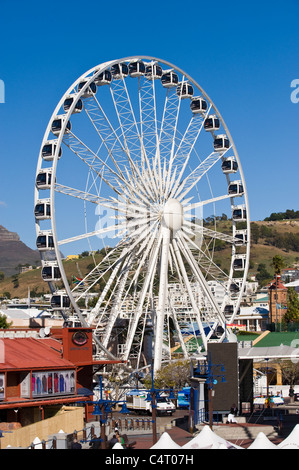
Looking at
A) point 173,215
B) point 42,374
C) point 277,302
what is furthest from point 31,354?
point 277,302

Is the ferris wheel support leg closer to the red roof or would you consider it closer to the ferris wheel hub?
the ferris wheel hub

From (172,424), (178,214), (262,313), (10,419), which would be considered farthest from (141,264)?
(262,313)

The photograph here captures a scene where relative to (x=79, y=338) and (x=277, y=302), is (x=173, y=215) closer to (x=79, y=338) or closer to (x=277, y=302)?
(x=79, y=338)

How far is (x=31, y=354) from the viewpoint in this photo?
47.7m

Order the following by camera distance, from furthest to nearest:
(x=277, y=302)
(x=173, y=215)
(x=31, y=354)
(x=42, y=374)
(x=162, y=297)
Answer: (x=277, y=302) < (x=173, y=215) < (x=162, y=297) < (x=31, y=354) < (x=42, y=374)

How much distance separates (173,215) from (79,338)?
12518 mm

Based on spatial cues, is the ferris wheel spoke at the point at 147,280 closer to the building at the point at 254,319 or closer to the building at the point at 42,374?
the building at the point at 42,374

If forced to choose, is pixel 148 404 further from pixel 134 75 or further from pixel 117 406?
pixel 134 75

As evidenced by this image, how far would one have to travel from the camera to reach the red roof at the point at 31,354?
4412cm

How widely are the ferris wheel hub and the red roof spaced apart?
1232cm

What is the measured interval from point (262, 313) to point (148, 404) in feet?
293

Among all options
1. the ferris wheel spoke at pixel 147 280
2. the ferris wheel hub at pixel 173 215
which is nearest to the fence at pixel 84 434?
the ferris wheel spoke at pixel 147 280

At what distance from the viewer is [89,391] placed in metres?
50.5

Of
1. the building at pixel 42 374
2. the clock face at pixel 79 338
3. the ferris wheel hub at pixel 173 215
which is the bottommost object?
the building at pixel 42 374
